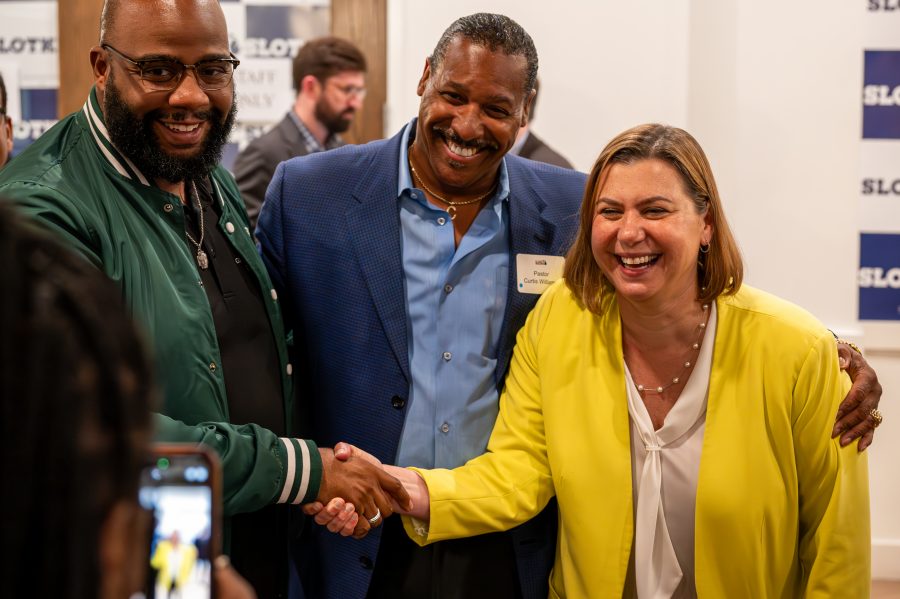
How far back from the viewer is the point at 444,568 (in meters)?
2.15

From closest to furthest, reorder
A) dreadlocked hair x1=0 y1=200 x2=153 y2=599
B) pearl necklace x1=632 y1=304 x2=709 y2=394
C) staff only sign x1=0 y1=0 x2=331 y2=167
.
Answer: dreadlocked hair x1=0 y1=200 x2=153 y2=599 → pearl necklace x1=632 y1=304 x2=709 y2=394 → staff only sign x1=0 y1=0 x2=331 y2=167

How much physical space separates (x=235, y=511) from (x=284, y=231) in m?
0.73

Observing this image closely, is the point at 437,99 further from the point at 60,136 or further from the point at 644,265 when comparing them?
the point at 60,136

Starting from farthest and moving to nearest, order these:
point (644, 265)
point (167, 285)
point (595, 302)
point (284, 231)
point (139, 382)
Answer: point (284, 231), point (595, 302), point (644, 265), point (167, 285), point (139, 382)

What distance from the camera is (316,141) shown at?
4.65 metres

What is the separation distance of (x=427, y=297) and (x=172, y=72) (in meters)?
0.73

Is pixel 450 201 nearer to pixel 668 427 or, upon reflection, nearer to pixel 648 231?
pixel 648 231

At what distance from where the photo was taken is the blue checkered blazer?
2135mm

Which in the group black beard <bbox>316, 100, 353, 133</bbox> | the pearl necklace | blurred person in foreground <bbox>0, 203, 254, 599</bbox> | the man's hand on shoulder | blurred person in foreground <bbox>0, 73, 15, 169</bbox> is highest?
black beard <bbox>316, 100, 353, 133</bbox>

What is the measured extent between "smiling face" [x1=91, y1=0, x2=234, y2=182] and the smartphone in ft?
3.72

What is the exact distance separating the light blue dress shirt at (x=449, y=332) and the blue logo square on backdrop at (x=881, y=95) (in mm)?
2970

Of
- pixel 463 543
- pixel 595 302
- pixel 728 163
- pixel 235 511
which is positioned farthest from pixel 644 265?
pixel 728 163

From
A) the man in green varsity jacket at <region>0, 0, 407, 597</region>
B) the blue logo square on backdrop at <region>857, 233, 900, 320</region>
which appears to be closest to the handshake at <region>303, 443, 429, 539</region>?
the man in green varsity jacket at <region>0, 0, 407, 597</region>

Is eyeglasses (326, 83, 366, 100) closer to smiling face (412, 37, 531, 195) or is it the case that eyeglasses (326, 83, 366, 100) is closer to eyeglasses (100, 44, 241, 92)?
smiling face (412, 37, 531, 195)
